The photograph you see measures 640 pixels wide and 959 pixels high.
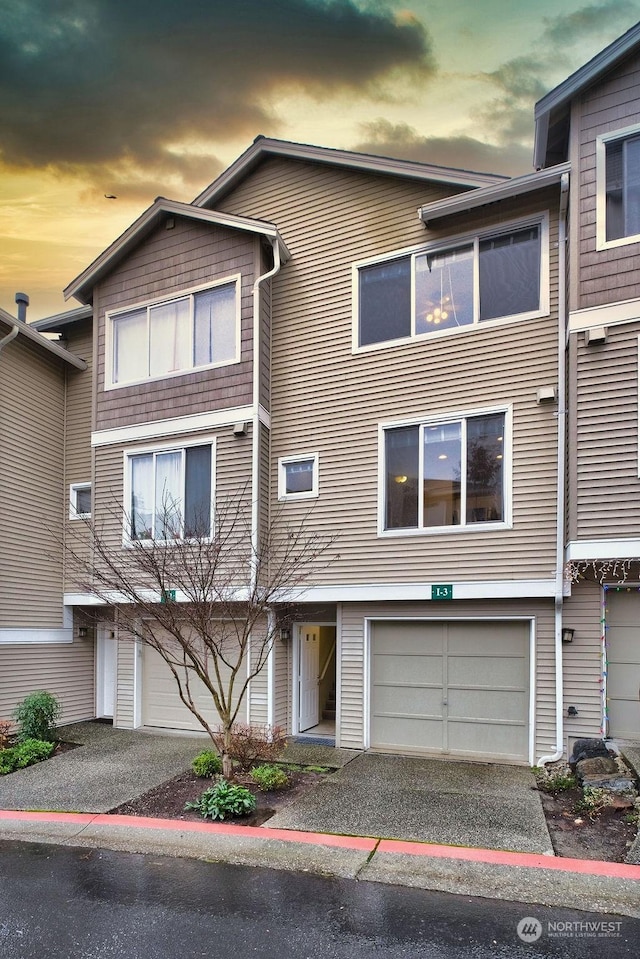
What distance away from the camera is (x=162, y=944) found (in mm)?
4520

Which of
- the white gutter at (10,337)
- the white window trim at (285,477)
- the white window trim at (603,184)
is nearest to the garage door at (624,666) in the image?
the white window trim at (603,184)

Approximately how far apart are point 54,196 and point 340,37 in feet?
25.0

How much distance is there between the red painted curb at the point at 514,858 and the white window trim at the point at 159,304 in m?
7.70

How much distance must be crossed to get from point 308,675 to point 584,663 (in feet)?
15.8

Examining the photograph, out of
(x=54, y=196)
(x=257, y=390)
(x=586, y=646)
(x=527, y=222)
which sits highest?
(x=54, y=196)

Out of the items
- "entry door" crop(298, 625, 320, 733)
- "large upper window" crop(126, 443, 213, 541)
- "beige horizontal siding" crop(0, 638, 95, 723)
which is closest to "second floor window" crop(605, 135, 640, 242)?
"large upper window" crop(126, 443, 213, 541)

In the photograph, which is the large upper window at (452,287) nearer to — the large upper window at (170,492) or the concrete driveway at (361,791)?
the large upper window at (170,492)

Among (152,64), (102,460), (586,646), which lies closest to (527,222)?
(586,646)

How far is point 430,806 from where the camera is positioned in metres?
7.26

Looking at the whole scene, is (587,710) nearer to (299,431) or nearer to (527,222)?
(299,431)

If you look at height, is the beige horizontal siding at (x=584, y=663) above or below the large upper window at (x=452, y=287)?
below

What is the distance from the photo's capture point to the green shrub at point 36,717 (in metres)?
10.3

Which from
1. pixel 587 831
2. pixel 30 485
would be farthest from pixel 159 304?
pixel 587 831

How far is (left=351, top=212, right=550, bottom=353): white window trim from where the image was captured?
9.41 metres
